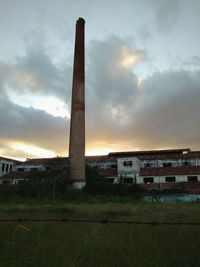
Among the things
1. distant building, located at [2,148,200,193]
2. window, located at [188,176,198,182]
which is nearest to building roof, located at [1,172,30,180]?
distant building, located at [2,148,200,193]

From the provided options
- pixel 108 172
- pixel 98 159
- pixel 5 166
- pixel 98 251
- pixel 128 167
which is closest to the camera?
pixel 98 251

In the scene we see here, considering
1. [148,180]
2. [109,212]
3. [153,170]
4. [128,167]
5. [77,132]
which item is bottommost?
[109,212]

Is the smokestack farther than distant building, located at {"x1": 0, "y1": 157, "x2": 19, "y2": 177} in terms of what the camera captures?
No

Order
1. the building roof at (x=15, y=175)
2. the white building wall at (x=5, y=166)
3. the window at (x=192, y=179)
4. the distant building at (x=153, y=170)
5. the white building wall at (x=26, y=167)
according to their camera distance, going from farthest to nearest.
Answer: the white building wall at (x=5, y=166)
the white building wall at (x=26, y=167)
the building roof at (x=15, y=175)
the window at (x=192, y=179)
the distant building at (x=153, y=170)

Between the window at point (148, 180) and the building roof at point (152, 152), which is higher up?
the building roof at point (152, 152)

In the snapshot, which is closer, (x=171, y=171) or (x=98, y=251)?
(x=98, y=251)

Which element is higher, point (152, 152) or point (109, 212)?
point (152, 152)

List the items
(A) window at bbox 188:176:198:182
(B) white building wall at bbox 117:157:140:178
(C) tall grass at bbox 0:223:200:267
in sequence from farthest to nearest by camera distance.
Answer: (B) white building wall at bbox 117:157:140:178 → (A) window at bbox 188:176:198:182 → (C) tall grass at bbox 0:223:200:267

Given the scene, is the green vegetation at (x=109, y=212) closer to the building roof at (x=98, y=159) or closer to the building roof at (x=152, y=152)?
the building roof at (x=98, y=159)

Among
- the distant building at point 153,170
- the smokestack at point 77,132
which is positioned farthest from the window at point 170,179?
the smokestack at point 77,132

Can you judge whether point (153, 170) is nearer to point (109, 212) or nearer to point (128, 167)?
point (128, 167)

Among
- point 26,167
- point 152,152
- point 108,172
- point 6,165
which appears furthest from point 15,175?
point 152,152

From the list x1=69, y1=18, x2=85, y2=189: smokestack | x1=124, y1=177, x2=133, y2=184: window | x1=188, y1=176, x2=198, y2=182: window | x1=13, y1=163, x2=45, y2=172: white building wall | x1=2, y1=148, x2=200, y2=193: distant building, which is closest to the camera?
x1=69, y1=18, x2=85, y2=189: smokestack

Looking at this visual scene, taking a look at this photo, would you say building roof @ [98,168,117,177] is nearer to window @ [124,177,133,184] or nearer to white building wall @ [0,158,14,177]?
window @ [124,177,133,184]
